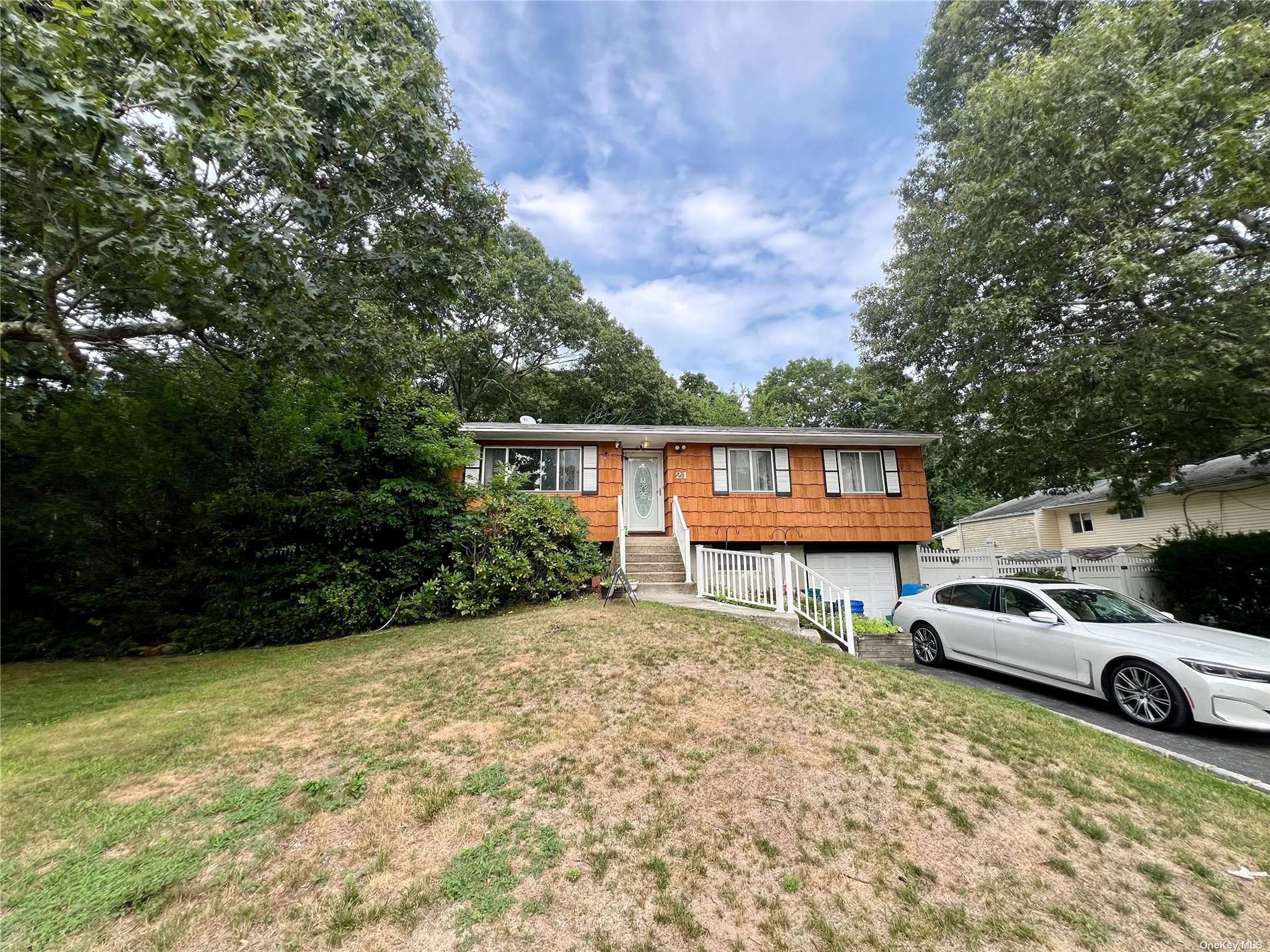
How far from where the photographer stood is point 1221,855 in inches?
95.7

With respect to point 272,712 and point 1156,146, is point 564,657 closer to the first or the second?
point 272,712

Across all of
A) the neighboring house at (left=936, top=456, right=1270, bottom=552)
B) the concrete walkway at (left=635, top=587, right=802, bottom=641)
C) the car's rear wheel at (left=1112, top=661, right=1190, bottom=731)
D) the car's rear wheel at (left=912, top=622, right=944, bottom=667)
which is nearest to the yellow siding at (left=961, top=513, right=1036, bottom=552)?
the neighboring house at (left=936, top=456, right=1270, bottom=552)

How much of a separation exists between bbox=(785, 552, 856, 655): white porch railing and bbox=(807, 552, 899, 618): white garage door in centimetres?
474

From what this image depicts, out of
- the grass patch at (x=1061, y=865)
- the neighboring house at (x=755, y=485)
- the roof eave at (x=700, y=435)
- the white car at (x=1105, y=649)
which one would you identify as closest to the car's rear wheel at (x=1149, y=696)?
the white car at (x=1105, y=649)

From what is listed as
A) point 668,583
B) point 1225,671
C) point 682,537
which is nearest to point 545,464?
point 682,537

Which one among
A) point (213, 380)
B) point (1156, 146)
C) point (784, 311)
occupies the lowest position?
point (213, 380)

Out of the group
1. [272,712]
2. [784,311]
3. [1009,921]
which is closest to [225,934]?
[272,712]

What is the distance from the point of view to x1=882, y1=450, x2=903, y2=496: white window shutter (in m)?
11.6

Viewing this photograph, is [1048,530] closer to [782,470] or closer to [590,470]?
[782,470]

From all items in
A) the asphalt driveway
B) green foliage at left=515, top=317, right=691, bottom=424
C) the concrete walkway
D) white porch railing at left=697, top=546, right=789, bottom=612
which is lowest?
the asphalt driveway

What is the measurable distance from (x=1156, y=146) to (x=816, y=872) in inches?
414

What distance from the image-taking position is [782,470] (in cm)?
1153

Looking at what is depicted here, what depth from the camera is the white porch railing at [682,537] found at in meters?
8.80

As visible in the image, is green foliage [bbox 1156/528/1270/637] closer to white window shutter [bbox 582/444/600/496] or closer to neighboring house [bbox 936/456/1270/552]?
neighboring house [bbox 936/456/1270/552]
